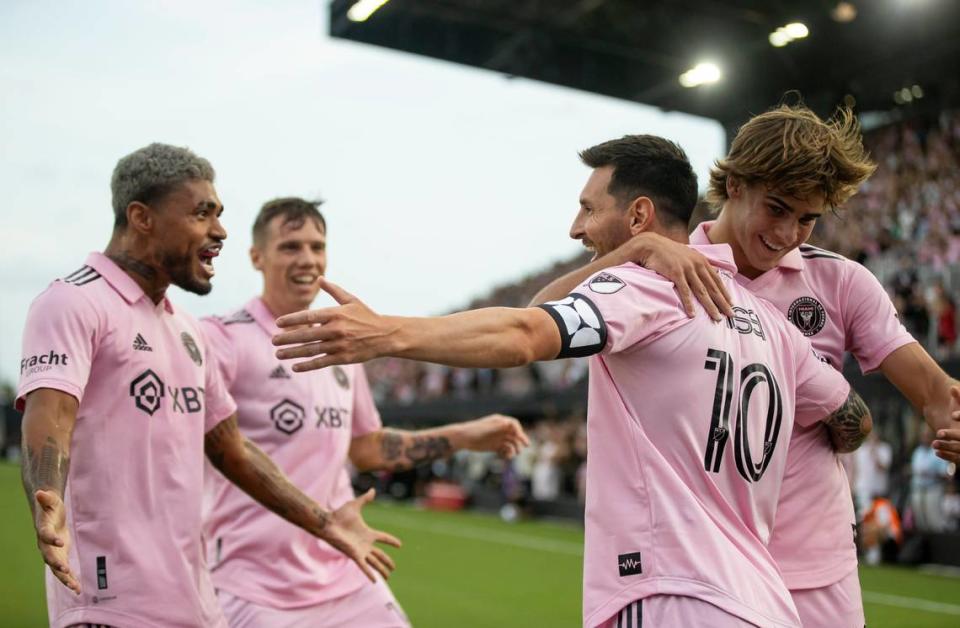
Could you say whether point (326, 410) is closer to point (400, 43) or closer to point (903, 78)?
point (400, 43)

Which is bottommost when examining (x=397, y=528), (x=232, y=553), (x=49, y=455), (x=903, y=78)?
(x=397, y=528)

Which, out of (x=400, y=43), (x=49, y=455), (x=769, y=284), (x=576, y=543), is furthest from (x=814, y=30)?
(x=49, y=455)

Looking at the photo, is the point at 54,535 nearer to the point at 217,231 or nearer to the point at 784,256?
the point at 217,231

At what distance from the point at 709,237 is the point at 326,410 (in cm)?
231

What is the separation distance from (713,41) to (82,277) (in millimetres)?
16904

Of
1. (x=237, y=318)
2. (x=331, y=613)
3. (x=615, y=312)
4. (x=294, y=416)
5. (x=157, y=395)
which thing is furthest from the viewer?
(x=237, y=318)

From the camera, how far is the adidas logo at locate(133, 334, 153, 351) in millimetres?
3836

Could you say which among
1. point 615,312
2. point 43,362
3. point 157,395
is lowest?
point 157,395

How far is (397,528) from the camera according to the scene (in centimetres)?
2108

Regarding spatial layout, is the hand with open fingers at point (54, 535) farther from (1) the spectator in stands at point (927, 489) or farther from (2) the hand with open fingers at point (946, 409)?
(1) the spectator in stands at point (927, 489)

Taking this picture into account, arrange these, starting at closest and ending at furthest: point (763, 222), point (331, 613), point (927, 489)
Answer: point (763, 222)
point (331, 613)
point (927, 489)

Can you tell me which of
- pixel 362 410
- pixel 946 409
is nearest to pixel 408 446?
pixel 362 410

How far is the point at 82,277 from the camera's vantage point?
381 cm

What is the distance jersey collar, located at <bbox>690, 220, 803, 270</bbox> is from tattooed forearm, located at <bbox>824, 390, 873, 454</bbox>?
48 centimetres
